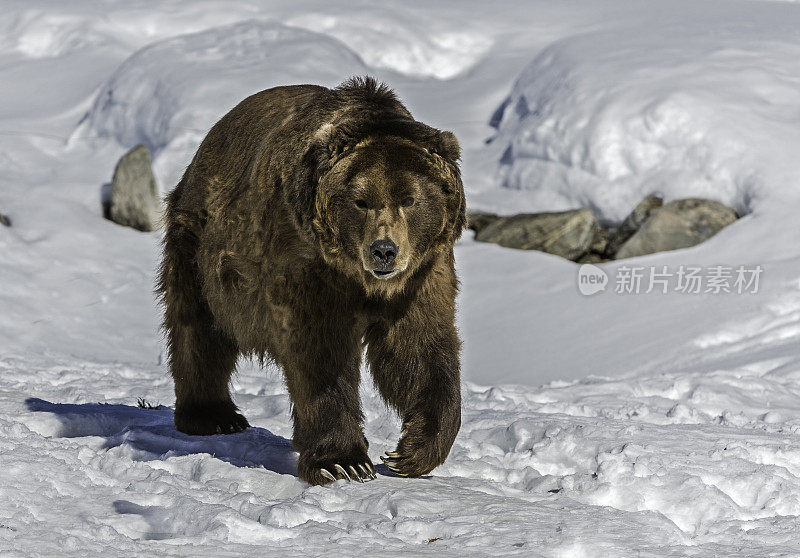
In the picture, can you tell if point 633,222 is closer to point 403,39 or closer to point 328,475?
point 328,475

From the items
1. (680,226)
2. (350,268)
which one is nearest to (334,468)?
(350,268)

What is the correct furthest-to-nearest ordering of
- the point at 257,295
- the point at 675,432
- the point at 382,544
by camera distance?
the point at 675,432 → the point at 257,295 → the point at 382,544

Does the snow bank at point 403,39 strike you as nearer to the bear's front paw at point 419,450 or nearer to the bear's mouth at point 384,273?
the bear's front paw at point 419,450

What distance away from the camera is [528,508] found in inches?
150

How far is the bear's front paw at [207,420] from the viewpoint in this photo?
5230 mm

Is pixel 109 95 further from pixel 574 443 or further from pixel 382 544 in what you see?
pixel 382 544

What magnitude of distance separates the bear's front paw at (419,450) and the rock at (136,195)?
8539 millimetres

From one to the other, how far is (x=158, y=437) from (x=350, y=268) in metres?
1.53

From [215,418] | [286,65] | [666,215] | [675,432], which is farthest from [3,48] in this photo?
[675,432]

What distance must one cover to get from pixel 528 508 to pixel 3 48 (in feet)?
52.9

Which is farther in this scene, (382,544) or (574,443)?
(574,443)

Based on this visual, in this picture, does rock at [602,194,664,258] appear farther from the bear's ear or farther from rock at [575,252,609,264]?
the bear's ear

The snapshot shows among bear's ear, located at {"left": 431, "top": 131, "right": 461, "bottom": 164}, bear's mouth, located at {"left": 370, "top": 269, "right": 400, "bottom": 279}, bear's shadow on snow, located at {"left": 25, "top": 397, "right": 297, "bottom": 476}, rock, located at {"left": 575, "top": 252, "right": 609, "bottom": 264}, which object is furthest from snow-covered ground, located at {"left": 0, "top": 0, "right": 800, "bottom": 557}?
bear's ear, located at {"left": 431, "top": 131, "right": 461, "bottom": 164}

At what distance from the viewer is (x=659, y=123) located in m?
11.7
